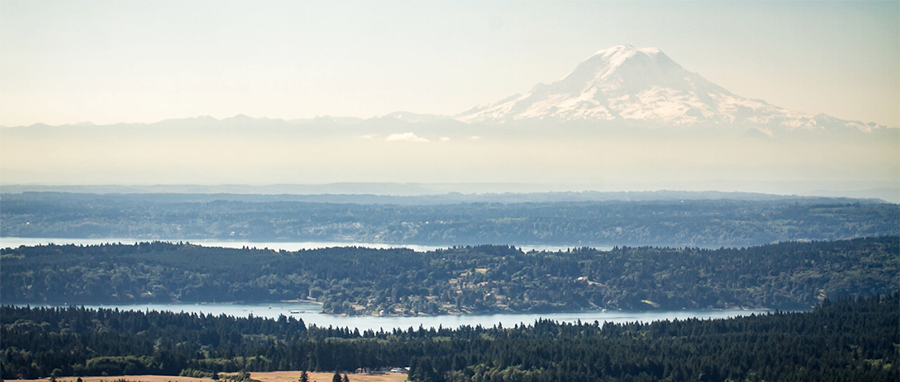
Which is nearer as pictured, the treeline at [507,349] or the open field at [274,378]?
the open field at [274,378]

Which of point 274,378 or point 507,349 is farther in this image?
point 507,349

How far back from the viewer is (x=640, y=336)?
148m

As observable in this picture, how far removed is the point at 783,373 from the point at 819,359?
6.67m

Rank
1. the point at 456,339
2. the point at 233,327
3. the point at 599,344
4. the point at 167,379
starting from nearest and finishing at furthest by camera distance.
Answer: the point at 167,379, the point at 599,344, the point at 456,339, the point at 233,327

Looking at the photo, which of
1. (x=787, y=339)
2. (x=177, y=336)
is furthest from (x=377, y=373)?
(x=787, y=339)

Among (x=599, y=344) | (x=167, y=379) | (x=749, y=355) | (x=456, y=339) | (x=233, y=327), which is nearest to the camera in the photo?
(x=167, y=379)

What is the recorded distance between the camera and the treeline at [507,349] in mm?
120500

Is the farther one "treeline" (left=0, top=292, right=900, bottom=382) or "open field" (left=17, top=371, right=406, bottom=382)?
"treeline" (left=0, top=292, right=900, bottom=382)

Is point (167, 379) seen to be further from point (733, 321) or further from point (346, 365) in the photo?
point (733, 321)

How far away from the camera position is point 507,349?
132 metres

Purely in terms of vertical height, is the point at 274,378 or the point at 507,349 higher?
the point at 507,349

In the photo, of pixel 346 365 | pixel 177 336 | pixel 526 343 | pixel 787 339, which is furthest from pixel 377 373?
pixel 787 339

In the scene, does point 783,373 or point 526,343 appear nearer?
point 783,373

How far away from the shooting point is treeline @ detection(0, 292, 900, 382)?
12050cm
